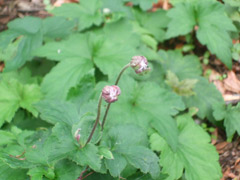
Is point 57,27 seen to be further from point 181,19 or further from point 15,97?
point 181,19

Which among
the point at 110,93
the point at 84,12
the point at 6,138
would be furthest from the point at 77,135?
the point at 84,12

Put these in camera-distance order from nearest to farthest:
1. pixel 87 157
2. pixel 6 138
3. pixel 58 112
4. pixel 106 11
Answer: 1. pixel 87 157
2. pixel 58 112
3. pixel 6 138
4. pixel 106 11

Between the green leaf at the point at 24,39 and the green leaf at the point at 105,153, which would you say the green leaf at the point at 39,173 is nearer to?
the green leaf at the point at 105,153

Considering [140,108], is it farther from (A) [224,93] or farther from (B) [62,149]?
(A) [224,93]

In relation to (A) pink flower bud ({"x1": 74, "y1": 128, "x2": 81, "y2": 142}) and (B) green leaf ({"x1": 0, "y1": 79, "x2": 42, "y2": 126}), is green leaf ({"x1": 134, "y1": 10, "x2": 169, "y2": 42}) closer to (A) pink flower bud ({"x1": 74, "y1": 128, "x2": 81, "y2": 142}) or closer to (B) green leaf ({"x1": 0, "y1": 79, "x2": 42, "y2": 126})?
(B) green leaf ({"x1": 0, "y1": 79, "x2": 42, "y2": 126})

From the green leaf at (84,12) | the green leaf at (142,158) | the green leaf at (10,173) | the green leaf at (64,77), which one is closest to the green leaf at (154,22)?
the green leaf at (84,12)

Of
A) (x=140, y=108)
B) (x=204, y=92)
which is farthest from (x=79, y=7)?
(x=204, y=92)
